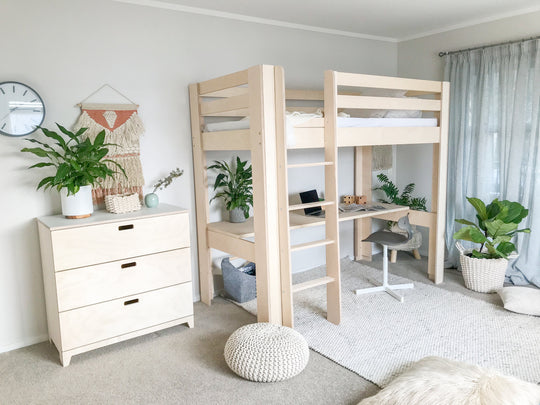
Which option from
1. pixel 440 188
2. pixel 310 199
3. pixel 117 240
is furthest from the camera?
pixel 310 199

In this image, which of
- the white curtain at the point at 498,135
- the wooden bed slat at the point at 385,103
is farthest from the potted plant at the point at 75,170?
the white curtain at the point at 498,135

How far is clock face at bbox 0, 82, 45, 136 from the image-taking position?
2703mm

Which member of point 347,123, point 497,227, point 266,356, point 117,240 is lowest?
point 266,356

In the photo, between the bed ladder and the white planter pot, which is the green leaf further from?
the white planter pot

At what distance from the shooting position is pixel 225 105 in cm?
302

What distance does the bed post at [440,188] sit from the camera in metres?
3.67

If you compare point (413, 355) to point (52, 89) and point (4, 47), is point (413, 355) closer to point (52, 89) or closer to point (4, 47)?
point (52, 89)

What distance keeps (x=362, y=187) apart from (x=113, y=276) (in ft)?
8.92

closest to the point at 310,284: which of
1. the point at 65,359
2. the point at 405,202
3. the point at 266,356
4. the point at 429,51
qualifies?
the point at 266,356

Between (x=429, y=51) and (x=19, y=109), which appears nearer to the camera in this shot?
(x=19, y=109)

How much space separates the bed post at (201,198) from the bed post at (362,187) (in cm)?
172

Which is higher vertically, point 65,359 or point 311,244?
point 311,244

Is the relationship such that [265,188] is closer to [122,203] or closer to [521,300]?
[122,203]

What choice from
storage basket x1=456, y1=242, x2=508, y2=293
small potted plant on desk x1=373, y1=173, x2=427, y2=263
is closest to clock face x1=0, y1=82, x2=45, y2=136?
small potted plant on desk x1=373, y1=173, x2=427, y2=263
